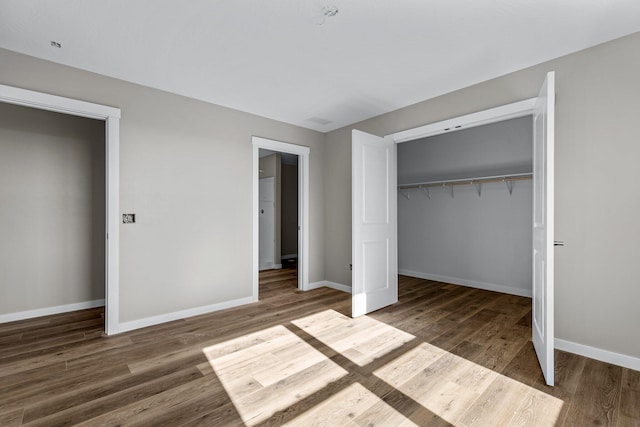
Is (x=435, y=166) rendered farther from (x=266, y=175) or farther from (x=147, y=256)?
(x=147, y=256)

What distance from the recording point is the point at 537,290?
249 cm

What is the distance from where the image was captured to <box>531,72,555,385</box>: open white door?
203cm

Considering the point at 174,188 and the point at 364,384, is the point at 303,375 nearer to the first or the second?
the point at 364,384

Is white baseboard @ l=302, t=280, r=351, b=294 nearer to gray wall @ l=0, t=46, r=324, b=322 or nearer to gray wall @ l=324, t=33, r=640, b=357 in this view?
gray wall @ l=0, t=46, r=324, b=322

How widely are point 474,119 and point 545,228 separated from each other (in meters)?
1.51

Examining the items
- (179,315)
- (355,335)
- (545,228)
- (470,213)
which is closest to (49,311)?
(179,315)

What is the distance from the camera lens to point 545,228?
2094 millimetres

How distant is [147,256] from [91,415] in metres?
1.68

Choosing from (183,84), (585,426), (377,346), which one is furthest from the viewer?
(183,84)

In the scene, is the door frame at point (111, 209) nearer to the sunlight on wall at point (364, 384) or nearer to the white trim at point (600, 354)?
the sunlight on wall at point (364, 384)

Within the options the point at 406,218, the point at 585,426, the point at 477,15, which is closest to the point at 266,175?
the point at 406,218

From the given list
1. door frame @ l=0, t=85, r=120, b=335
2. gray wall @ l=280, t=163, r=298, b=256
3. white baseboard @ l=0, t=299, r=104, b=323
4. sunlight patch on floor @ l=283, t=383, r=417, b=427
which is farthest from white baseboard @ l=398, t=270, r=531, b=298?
white baseboard @ l=0, t=299, r=104, b=323

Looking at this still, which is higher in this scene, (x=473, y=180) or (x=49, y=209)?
(x=473, y=180)

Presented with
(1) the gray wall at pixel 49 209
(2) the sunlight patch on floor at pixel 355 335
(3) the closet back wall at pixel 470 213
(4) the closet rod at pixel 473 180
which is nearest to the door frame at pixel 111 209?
(1) the gray wall at pixel 49 209
